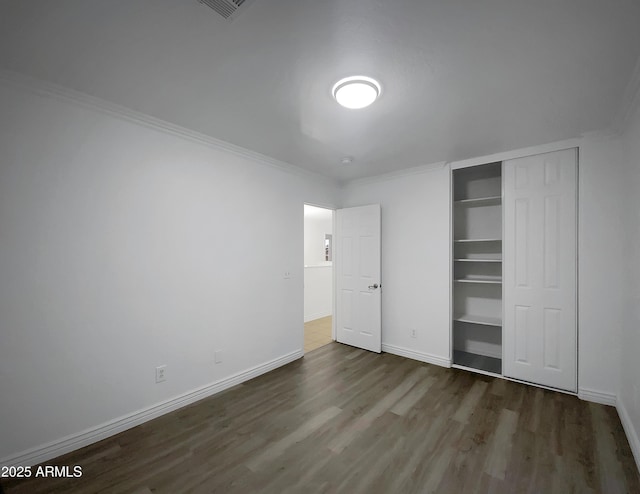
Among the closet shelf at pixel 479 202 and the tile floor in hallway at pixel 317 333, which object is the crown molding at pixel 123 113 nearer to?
the closet shelf at pixel 479 202

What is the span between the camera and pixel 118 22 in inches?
54.8

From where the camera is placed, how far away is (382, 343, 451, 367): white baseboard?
3.52 metres

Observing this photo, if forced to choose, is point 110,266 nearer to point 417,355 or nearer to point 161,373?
point 161,373

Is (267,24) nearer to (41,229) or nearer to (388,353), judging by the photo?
(41,229)

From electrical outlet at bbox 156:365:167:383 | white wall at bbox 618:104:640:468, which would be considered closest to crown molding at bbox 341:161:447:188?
white wall at bbox 618:104:640:468

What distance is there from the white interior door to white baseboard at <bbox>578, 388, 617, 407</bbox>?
2101 millimetres

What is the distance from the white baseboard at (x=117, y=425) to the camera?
1.84m

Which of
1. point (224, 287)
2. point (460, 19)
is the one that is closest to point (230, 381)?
point (224, 287)

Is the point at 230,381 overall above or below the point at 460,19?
below

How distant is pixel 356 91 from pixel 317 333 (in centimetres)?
402

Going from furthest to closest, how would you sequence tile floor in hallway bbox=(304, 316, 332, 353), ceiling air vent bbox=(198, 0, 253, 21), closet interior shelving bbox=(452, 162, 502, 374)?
tile floor in hallway bbox=(304, 316, 332, 353), closet interior shelving bbox=(452, 162, 502, 374), ceiling air vent bbox=(198, 0, 253, 21)

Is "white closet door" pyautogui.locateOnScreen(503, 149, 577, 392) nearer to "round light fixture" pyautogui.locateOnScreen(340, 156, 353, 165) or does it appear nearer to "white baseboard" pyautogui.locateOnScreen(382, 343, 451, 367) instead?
"white baseboard" pyautogui.locateOnScreen(382, 343, 451, 367)

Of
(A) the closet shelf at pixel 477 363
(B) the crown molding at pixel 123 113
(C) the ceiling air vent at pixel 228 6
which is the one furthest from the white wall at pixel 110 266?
(A) the closet shelf at pixel 477 363

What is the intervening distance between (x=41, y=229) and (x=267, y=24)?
77.6 inches
